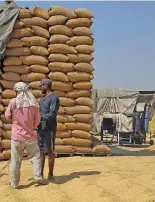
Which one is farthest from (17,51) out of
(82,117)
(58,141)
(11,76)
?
(58,141)

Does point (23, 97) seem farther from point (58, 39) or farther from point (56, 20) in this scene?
point (56, 20)

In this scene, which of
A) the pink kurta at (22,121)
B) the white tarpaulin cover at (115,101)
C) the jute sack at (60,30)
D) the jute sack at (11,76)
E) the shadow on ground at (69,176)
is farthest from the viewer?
the white tarpaulin cover at (115,101)

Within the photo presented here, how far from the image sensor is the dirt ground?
4703 millimetres

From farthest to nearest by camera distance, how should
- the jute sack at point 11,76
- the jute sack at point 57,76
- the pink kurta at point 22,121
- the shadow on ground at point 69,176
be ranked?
the jute sack at point 57,76
the jute sack at point 11,76
the shadow on ground at point 69,176
the pink kurta at point 22,121

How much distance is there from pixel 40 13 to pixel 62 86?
169cm

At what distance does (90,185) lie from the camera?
5.23 m

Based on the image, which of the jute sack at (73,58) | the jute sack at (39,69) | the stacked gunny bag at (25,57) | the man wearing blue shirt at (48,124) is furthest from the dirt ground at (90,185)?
the jute sack at (73,58)

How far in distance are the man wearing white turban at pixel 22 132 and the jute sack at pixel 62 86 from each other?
301 centimetres

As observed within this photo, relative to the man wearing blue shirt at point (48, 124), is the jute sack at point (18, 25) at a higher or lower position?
higher

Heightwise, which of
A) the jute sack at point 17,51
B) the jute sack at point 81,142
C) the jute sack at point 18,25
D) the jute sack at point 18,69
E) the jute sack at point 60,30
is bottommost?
the jute sack at point 81,142

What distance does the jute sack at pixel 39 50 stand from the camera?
27.6ft

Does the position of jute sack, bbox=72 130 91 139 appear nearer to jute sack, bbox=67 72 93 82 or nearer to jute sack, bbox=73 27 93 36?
jute sack, bbox=67 72 93 82

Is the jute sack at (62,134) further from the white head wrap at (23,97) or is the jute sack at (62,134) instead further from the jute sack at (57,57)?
the white head wrap at (23,97)

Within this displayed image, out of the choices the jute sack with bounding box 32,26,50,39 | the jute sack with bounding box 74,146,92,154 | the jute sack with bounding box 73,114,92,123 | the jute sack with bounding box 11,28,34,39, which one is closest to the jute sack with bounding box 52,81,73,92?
the jute sack with bounding box 73,114,92,123
